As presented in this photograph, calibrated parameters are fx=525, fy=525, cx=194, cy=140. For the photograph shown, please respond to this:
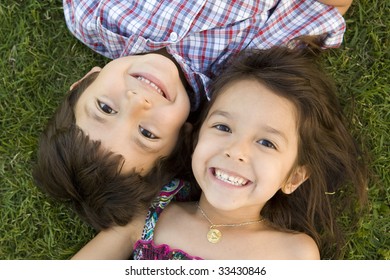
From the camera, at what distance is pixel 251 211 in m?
2.42

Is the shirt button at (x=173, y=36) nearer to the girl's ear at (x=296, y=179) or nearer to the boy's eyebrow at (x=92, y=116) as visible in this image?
the boy's eyebrow at (x=92, y=116)

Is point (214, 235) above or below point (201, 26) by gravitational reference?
below

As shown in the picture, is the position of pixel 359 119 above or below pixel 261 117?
below

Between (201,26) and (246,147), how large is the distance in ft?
2.14

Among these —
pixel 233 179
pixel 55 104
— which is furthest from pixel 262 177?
pixel 55 104

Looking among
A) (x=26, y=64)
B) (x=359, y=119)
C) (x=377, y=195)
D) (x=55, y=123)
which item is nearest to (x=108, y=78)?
(x=55, y=123)

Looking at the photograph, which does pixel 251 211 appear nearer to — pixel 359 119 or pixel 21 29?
pixel 359 119

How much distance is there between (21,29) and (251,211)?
149 cm

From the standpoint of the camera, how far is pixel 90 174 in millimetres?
2232

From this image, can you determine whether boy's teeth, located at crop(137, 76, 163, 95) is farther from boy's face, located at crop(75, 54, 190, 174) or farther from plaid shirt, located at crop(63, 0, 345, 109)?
plaid shirt, located at crop(63, 0, 345, 109)

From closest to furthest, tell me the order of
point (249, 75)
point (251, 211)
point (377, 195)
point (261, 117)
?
point (261, 117) < point (249, 75) < point (251, 211) < point (377, 195)

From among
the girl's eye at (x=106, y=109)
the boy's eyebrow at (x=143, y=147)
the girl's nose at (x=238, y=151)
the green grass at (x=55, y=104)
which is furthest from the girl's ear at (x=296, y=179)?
the girl's eye at (x=106, y=109)

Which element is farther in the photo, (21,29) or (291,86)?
(21,29)

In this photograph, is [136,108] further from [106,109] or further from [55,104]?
[55,104]
